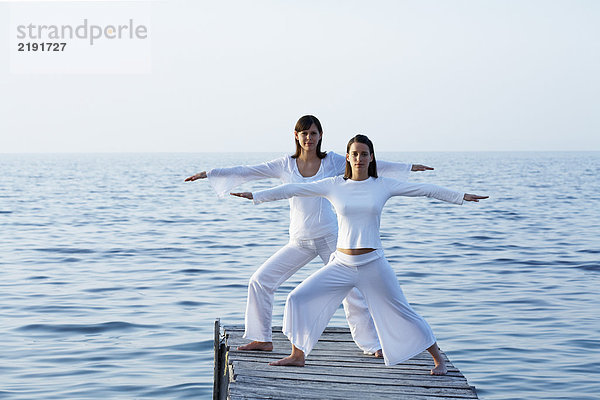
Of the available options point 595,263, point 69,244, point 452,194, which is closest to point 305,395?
point 452,194

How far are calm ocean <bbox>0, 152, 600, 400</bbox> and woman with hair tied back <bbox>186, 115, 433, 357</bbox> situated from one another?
2705 millimetres

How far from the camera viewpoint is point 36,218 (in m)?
34.9

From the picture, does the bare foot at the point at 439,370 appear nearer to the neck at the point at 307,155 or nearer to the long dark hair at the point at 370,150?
the long dark hair at the point at 370,150

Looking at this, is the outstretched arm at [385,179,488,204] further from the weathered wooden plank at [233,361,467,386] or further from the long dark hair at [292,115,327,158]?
the weathered wooden plank at [233,361,467,386]

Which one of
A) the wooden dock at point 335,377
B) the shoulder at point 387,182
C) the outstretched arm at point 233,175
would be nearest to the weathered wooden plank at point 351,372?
the wooden dock at point 335,377

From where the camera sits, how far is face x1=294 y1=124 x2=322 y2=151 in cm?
763

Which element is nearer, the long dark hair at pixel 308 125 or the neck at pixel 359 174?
the neck at pixel 359 174

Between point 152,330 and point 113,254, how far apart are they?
10175 mm

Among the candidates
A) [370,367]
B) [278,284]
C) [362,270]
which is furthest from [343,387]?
[278,284]

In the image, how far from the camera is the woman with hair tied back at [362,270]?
6.92 meters

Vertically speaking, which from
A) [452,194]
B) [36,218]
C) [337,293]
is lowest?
[36,218]

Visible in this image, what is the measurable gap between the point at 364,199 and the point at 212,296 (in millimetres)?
8899

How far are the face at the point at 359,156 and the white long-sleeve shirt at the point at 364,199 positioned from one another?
Answer: 12 centimetres

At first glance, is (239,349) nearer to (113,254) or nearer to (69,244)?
(113,254)
